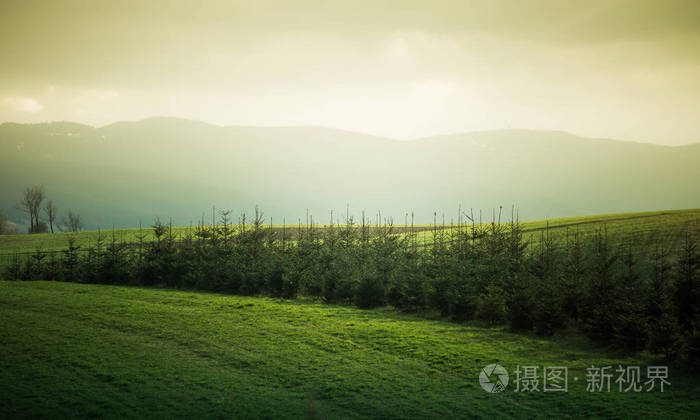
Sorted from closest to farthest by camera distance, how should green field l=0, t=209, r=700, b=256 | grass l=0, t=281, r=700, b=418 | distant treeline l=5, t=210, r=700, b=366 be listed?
grass l=0, t=281, r=700, b=418 < distant treeline l=5, t=210, r=700, b=366 < green field l=0, t=209, r=700, b=256

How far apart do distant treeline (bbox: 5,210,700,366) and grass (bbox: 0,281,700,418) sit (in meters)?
1.19

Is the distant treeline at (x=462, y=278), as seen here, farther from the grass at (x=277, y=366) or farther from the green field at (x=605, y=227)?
the green field at (x=605, y=227)

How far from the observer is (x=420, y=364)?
13812 millimetres

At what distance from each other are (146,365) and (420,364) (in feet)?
A: 28.5

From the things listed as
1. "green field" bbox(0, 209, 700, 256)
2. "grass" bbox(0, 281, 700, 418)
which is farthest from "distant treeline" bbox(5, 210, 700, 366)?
"green field" bbox(0, 209, 700, 256)

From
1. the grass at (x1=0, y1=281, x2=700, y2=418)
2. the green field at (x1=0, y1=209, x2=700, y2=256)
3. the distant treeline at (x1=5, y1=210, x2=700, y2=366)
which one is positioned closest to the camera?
the grass at (x1=0, y1=281, x2=700, y2=418)

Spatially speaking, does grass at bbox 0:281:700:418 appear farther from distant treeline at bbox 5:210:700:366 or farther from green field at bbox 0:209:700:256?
green field at bbox 0:209:700:256

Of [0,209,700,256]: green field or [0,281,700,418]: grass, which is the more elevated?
[0,209,700,256]: green field

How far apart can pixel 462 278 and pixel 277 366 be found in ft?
37.8

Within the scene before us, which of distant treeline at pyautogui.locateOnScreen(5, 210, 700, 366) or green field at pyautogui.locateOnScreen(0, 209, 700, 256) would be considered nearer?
distant treeline at pyautogui.locateOnScreen(5, 210, 700, 366)

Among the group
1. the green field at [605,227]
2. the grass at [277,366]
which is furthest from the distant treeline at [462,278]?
the green field at [605,227]

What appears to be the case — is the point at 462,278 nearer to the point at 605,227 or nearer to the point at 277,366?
the point at 277,366

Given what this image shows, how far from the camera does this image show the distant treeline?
16.0m

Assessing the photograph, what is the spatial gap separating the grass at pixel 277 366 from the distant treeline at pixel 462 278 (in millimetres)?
1188
